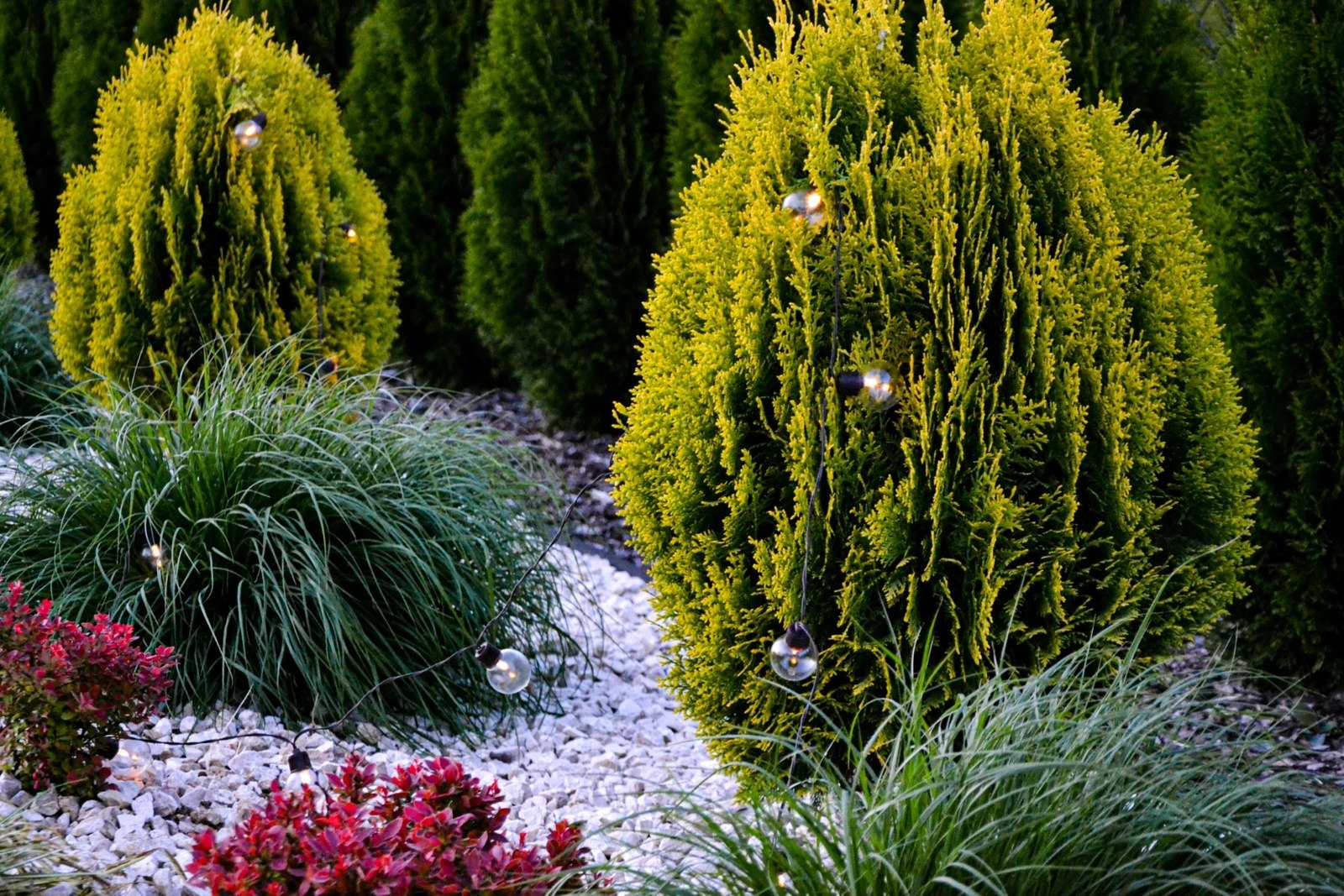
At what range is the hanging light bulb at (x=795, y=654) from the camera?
294cm

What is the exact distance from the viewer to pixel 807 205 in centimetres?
304

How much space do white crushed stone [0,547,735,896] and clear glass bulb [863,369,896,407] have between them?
95 cm

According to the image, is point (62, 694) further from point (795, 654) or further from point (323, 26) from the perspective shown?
point (323, 26)

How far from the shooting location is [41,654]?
303cm

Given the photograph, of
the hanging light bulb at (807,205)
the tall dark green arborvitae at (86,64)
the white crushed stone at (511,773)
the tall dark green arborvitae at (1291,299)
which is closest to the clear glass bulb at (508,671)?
the white crushed stone at (511,773)

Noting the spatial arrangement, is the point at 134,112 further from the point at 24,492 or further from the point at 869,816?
the point at 869,816

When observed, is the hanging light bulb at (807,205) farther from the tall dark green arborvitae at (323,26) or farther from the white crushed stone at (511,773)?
the tall dark green arborvitae at (323,26)

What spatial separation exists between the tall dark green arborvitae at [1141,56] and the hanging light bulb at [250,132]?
3411mm

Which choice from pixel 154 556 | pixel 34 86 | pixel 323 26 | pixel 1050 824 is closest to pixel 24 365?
pixel 323 26

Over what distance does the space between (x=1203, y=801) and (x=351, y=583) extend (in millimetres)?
2727

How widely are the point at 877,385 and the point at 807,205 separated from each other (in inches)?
18.1

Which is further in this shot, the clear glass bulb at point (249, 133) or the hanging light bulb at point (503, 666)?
the clear glass bulb at point (249, 133)

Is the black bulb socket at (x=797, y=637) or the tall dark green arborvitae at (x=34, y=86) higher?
the black bulb socket at (x=797, y=637)

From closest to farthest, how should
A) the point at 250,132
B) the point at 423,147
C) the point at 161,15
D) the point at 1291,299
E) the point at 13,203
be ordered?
the point at 1291,299
the point at 250,132
the point at 423,147
the point at 13,203
the point at 161,15
